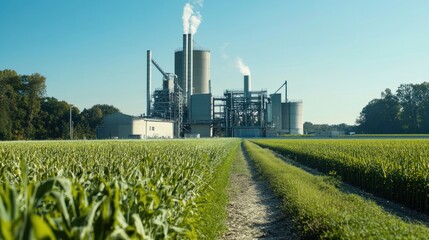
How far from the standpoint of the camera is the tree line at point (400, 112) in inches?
5030

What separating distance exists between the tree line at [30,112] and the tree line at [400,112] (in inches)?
3843

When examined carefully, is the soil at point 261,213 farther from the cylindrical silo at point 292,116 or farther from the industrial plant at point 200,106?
the cylindrical silo at point 292,116

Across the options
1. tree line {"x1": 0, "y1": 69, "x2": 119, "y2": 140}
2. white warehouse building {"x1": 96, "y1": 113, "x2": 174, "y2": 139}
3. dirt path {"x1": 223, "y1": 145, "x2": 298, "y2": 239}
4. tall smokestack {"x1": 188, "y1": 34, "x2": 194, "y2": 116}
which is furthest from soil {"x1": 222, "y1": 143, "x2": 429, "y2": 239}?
tall smokestack {"x1": 188, "y1": 34, "x2": 194, "y2": 116}

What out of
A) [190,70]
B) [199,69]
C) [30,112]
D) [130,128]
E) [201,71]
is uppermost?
[199,69]

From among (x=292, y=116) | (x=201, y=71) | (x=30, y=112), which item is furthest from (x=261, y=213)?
(x=292, y=116)

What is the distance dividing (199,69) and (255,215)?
9053 centimetres

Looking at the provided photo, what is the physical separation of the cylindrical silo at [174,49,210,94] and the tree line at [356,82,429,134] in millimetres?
69214

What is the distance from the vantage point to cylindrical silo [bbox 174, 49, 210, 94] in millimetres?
98875

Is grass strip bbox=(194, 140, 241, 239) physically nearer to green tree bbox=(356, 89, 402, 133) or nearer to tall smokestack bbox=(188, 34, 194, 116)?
tall smokestack bbox=(188, 34, 194, 116)

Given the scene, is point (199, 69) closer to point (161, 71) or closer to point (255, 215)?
point (161, 71)

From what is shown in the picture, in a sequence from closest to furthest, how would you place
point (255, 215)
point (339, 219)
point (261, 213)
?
point (339, 219), point (255, 215), point (261, 213)

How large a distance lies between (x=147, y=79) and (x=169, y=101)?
31.6 feet

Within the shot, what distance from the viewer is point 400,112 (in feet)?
435

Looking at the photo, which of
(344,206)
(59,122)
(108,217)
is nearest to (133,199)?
(108,217)
